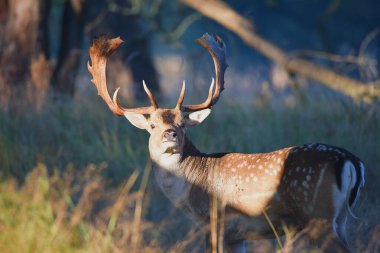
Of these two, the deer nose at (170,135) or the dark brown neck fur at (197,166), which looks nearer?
the deer nose at (170,135)

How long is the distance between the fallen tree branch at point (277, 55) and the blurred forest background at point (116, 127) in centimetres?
2

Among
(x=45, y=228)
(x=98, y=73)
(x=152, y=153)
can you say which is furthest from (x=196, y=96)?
(x=45, y=228)

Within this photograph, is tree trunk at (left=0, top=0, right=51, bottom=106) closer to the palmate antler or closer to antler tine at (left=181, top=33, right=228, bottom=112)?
the palmate antler

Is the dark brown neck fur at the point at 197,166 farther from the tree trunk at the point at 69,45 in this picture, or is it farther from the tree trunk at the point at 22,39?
the tree trunk at the point at 69,45

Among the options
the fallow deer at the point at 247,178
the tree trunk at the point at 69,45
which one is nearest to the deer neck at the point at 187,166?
the fallow deer at the point at 247,178

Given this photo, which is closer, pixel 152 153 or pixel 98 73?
pixel 152 153

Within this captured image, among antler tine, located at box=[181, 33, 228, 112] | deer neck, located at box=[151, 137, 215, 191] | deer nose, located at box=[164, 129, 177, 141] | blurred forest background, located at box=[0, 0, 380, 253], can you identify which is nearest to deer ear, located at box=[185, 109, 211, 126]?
antler tine, located at box=[181, 33, 228, 112]

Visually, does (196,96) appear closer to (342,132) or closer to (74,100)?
(74,100)

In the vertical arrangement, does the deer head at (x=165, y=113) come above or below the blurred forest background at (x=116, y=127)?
above

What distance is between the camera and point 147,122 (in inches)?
235

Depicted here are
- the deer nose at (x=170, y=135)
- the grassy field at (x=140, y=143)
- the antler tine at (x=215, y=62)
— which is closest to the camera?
the deer nose at (x=170, y=135)

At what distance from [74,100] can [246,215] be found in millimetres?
5048

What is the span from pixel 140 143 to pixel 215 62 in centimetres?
281

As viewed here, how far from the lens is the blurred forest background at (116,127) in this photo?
4938 millimetres
